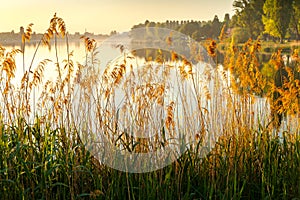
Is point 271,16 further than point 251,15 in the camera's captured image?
No

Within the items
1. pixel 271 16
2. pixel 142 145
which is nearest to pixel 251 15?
pixel 271 16

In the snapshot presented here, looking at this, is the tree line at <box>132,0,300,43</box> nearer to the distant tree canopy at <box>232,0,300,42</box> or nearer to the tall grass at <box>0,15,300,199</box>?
the distant tree canopy at <box>232,0,300,42</box>

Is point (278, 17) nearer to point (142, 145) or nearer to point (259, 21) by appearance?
point (259, 21)

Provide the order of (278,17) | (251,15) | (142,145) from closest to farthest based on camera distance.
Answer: (142,145) < (278,17) < (251,15)

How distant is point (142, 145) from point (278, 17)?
34.6 metres

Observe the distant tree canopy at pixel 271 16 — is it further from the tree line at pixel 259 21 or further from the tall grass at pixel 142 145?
the tall grass at pixel 142 145

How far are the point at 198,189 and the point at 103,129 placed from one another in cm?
81

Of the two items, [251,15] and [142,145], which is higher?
[251,15]

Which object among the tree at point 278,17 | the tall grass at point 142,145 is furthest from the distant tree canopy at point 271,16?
the tall grass at point 142,145

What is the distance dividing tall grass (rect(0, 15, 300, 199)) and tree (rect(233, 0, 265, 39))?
40466 millimetres

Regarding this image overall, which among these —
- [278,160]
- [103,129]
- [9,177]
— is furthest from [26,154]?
[278,160]

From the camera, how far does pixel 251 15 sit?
Answer: 143 feet

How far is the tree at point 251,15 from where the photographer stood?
42688mm

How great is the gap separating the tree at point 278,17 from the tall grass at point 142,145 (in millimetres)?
32756
